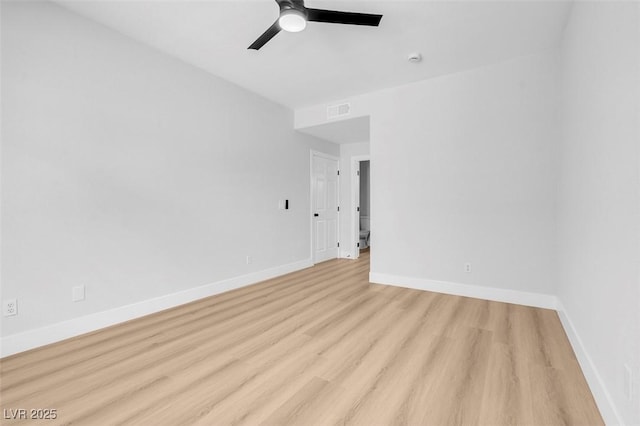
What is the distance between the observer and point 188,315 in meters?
3.03

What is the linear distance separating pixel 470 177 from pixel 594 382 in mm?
2383

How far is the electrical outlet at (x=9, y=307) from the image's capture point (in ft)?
7.08

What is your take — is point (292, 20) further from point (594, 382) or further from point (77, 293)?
point (594, 382)

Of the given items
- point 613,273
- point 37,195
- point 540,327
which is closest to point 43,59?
point 37,195

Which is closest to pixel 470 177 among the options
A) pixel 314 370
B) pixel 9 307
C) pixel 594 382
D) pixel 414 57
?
pixel 414 57

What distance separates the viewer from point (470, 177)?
140 inches

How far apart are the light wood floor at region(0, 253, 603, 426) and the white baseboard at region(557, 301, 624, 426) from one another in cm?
5

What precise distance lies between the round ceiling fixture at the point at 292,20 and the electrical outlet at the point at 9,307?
2.96 meters

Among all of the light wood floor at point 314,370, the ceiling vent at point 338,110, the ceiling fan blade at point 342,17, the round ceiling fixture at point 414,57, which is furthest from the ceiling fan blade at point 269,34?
the light wood floor at point 314,370

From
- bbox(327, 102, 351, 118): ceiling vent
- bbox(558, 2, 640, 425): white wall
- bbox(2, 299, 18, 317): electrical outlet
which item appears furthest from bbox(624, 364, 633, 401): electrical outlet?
bbox(327, 102, 351, 118): ceiling vent

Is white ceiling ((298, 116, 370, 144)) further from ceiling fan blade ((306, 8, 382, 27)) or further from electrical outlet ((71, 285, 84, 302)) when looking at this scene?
electrical outlet ((71, 285, 84, 302))

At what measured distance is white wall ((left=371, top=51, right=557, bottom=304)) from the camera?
3.16m

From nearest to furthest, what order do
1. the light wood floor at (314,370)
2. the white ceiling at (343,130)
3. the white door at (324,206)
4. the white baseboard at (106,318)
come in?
the light wood floor at (314,370)
the white baseboard at (106,318)
the white ceiling at (343,130)
the white door at (324,206)

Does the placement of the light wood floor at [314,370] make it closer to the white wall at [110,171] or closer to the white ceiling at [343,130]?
the white wall at [110,171]
